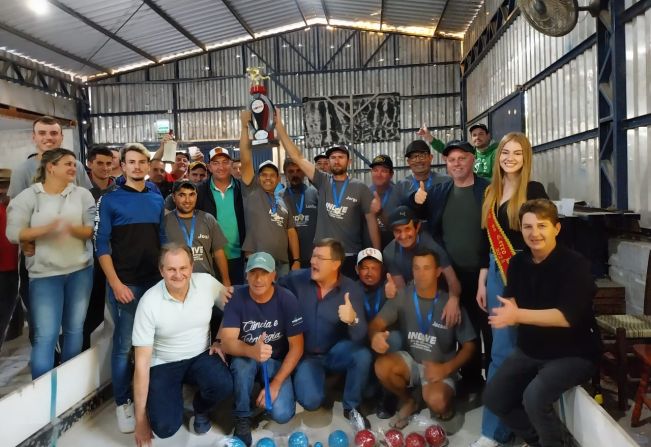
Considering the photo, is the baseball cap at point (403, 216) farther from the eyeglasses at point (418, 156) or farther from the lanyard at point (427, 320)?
the eyeglasses at point (418, 156)

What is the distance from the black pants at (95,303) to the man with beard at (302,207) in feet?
5.55

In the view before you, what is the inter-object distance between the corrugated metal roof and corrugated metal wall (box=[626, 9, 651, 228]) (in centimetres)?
681

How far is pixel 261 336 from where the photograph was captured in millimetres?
3449

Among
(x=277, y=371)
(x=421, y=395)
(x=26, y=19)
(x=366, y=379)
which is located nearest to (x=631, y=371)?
(x=421, y=395)

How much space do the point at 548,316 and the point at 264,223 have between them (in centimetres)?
241

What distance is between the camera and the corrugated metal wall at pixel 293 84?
14555 mm

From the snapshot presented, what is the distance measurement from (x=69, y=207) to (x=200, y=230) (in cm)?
91

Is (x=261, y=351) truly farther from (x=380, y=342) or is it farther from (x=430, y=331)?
(x=430, y=331)

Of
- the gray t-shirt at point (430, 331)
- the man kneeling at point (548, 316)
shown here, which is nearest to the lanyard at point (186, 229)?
the gray t-shirt at point (430, 331)

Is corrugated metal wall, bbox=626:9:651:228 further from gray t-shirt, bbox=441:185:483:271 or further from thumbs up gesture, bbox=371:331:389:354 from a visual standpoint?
thumbs up gesture, bbox=371:331:389:354

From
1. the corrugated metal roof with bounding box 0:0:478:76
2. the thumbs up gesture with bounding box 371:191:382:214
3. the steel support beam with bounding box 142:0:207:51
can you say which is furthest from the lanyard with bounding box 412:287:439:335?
the steel support beam with bounding box 142:0:207:51

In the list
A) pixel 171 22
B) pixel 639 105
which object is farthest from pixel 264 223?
pixel 171 22

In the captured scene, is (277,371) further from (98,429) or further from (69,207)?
(69,207)

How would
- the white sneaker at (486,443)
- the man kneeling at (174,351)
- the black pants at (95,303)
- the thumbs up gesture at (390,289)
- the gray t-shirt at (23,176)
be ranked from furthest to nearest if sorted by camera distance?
the black pants at (95,303) → the gray t-shirt at (23,176) → the thumbs up gesture at (390,289) → the man kneeling at (174,351) → the white sneaker at (486,443)
